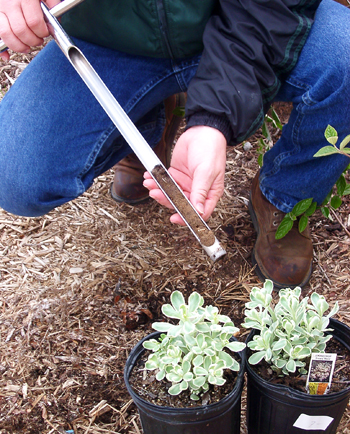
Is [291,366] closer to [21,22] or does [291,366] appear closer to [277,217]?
[277,217]

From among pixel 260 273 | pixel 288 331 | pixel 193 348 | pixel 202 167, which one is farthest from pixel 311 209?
pixel 193 348

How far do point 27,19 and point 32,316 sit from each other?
998 millimetres

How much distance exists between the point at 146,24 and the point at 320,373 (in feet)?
3.63

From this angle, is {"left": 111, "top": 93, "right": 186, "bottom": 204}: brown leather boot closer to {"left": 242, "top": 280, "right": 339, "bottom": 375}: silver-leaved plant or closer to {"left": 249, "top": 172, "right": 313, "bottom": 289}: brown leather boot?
{"left": 249, "top": 172, "right": 313, "bottom": 289}: brown leather boot

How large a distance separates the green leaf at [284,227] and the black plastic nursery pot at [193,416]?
582 millimetres

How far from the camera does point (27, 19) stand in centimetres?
113

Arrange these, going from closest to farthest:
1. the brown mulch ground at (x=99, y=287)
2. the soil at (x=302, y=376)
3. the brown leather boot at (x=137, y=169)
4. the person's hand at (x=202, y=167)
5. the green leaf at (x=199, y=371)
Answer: the green leaf at (x=199, y=371) → the soil at (x=302, y=376) → the person's hand at (x=202, y=167) → the brown mulch ground at (x=99, y=287) → the brown leather boot at (x=137, y=169)

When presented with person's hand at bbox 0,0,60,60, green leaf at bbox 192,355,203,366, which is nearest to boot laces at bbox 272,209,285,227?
green leaf at bbox 192,355,203,366

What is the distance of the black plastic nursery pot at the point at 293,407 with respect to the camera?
891 mm

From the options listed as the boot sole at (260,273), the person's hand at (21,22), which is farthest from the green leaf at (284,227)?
the person's hand at (21,22)

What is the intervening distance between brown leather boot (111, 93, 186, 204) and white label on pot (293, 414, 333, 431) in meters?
1.20

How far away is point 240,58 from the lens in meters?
1.17

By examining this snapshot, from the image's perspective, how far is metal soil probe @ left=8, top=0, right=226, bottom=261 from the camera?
3.39ft

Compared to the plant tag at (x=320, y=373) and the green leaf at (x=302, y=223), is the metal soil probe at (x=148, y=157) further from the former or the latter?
the green leaf at (x=302, y=223)
